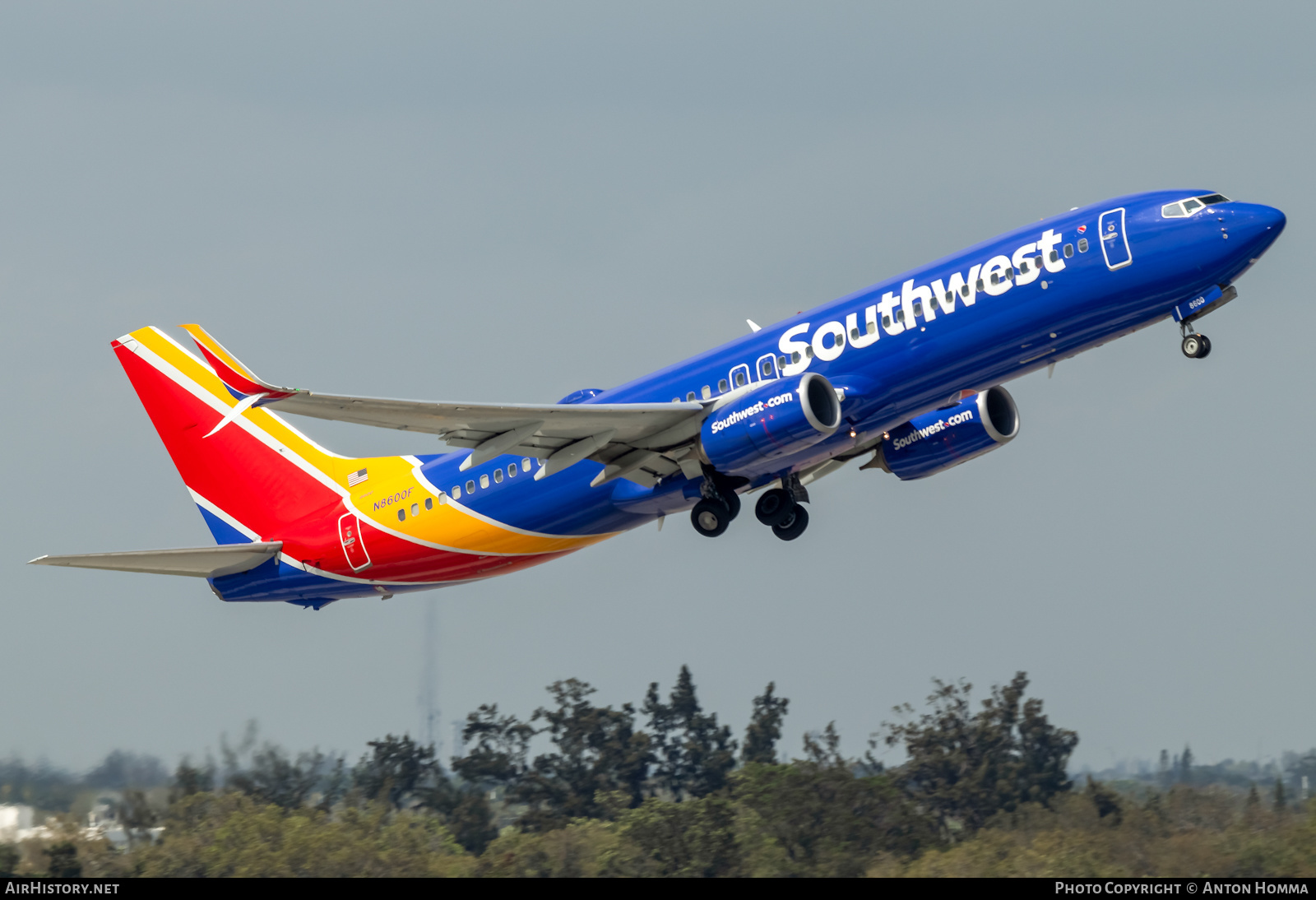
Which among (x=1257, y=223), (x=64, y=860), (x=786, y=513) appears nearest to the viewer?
(x=1257, y=223)

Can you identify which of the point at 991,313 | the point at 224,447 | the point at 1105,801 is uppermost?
the point at 224,447

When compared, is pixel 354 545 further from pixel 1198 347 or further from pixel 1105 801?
pixel 1105 801

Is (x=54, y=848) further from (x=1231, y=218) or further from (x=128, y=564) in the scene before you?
(x=1231, y=218)

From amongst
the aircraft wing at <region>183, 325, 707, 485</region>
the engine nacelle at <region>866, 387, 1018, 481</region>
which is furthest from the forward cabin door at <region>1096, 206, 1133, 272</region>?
the aircraft wing at <region>183, 325, 707, 485</region>

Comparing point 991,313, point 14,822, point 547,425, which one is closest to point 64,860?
point 14,822

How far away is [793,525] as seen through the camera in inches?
1435

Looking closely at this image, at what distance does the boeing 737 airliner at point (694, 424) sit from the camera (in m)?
29.9

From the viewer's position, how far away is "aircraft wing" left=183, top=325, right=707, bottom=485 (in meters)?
28.5

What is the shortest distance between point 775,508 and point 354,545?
10.6 m

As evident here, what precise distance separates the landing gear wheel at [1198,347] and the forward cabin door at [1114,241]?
2167 mm

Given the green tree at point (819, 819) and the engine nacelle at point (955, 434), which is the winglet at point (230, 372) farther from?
the green tree at point (819, 819)

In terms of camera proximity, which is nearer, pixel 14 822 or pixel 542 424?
pixel 542 424

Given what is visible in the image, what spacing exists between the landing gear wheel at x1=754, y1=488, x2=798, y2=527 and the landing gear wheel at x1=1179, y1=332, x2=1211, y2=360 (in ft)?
33.6

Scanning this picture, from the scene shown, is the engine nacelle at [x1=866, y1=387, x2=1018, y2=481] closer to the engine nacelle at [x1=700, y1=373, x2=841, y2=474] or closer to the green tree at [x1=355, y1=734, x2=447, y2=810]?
the engine nacelle at [x1=700, y1=373, x2=841, y2=474]
